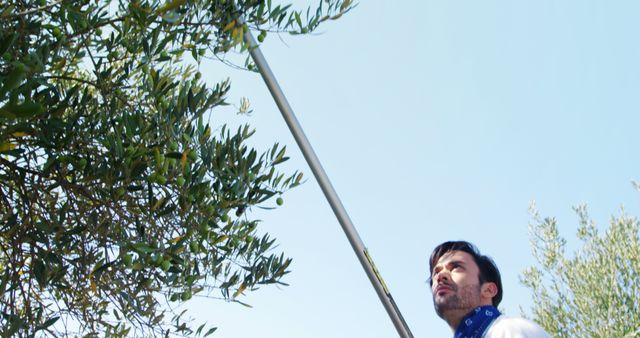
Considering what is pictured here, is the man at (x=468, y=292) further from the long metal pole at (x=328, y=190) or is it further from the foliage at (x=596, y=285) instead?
the foliage at (x=596, y=285)

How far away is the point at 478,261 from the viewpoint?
4.25 meters

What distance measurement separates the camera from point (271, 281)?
4180 millimetres

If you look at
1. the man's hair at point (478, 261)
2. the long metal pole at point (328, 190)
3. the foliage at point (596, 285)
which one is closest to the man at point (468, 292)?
the man's hair at point (478, 261)

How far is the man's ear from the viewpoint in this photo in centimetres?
409

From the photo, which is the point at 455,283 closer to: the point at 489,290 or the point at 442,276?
the point at 442,276

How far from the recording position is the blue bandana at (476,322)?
366 cm

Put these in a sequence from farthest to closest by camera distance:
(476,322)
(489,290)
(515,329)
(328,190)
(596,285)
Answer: (596,285) → (489,290) → (476,322) → (328,190) → (515,329)

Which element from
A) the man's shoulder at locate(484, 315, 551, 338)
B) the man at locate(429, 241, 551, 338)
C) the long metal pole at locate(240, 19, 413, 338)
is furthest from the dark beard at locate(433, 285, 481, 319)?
the man's shoulder at locate(484, 315, 551, 338)

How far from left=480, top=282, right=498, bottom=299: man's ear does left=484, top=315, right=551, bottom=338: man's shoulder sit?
0.58 meters

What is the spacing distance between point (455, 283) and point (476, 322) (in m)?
0.35

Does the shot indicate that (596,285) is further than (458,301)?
Yes

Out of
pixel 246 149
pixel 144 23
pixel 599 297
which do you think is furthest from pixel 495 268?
pixel 599 297

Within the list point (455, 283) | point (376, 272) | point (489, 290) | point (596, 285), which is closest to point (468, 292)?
point (455, 283)

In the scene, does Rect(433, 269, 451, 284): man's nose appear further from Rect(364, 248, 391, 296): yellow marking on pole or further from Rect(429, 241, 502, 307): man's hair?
Rect(364, 248, 391, 296): yellow marking on pole
